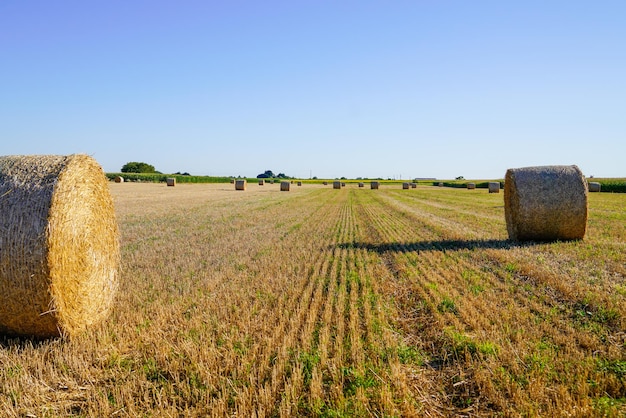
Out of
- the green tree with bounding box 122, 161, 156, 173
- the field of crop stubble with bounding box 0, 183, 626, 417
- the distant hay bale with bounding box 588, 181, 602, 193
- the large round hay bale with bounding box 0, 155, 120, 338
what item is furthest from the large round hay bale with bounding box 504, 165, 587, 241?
the green tree with bounding box 122, 161, 156, 173

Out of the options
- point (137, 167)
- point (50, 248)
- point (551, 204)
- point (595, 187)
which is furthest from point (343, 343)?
point (137, 167)

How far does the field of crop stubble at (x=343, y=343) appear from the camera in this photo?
3.82 meters

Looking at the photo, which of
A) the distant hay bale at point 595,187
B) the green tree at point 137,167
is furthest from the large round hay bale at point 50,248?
the green tree at point 137,167

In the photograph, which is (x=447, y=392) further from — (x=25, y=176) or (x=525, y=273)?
(x=25, y=176)

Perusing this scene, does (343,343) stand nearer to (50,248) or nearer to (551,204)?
(50,248)

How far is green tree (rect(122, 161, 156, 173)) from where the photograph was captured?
10776 centimetres

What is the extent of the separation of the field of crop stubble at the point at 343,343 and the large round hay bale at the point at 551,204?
215 centimetres

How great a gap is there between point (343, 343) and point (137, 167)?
388ft

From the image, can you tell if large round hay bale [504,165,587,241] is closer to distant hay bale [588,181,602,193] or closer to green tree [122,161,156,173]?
distant hay bale [588,181,602,193]

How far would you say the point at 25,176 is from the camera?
17.4 ft

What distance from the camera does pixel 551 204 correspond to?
11.6 m

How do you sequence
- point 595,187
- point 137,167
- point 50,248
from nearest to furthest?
point 50,248 → point 595,187 → point 137,167

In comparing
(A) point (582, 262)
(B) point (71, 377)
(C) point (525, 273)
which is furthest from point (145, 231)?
(A) point (582, 262)

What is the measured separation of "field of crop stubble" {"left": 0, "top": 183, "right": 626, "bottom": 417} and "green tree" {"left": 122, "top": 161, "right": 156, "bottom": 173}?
109m
